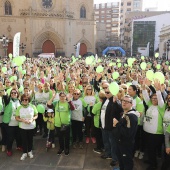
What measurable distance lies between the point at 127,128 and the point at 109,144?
4.48ft

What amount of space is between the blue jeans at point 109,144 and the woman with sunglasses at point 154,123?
715 mm

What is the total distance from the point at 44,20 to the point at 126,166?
33.8 m

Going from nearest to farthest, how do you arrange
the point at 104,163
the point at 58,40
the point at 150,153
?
the point at 150,153, the point at 104,163, the point at 58,40

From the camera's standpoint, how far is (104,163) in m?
4.66

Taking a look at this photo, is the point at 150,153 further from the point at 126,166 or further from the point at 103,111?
A: the point at 103,111

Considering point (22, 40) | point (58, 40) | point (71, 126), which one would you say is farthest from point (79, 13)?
point (71, 126)

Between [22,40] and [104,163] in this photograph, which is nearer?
[104,163]

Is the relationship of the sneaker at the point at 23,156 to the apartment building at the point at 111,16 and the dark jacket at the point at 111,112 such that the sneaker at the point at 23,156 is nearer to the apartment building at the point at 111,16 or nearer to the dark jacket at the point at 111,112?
the dark jacket at the point at 111,112

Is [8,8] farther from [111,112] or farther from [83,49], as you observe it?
[111,112]

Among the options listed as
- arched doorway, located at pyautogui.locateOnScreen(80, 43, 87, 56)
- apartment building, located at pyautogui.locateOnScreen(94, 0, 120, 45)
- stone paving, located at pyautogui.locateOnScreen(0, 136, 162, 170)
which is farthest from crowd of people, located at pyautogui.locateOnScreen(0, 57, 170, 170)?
apartment building, located at pyautogui.locateOnScreen(94, 0, 120, 45)

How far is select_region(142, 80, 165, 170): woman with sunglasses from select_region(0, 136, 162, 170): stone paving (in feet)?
1.47

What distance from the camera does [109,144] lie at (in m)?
4.78

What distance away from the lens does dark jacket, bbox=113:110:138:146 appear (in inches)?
139

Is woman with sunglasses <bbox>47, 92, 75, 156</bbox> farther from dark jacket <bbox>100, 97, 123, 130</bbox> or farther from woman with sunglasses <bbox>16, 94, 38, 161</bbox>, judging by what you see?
dark jacket <bbox>100, 97, 123, 130</bbox>
